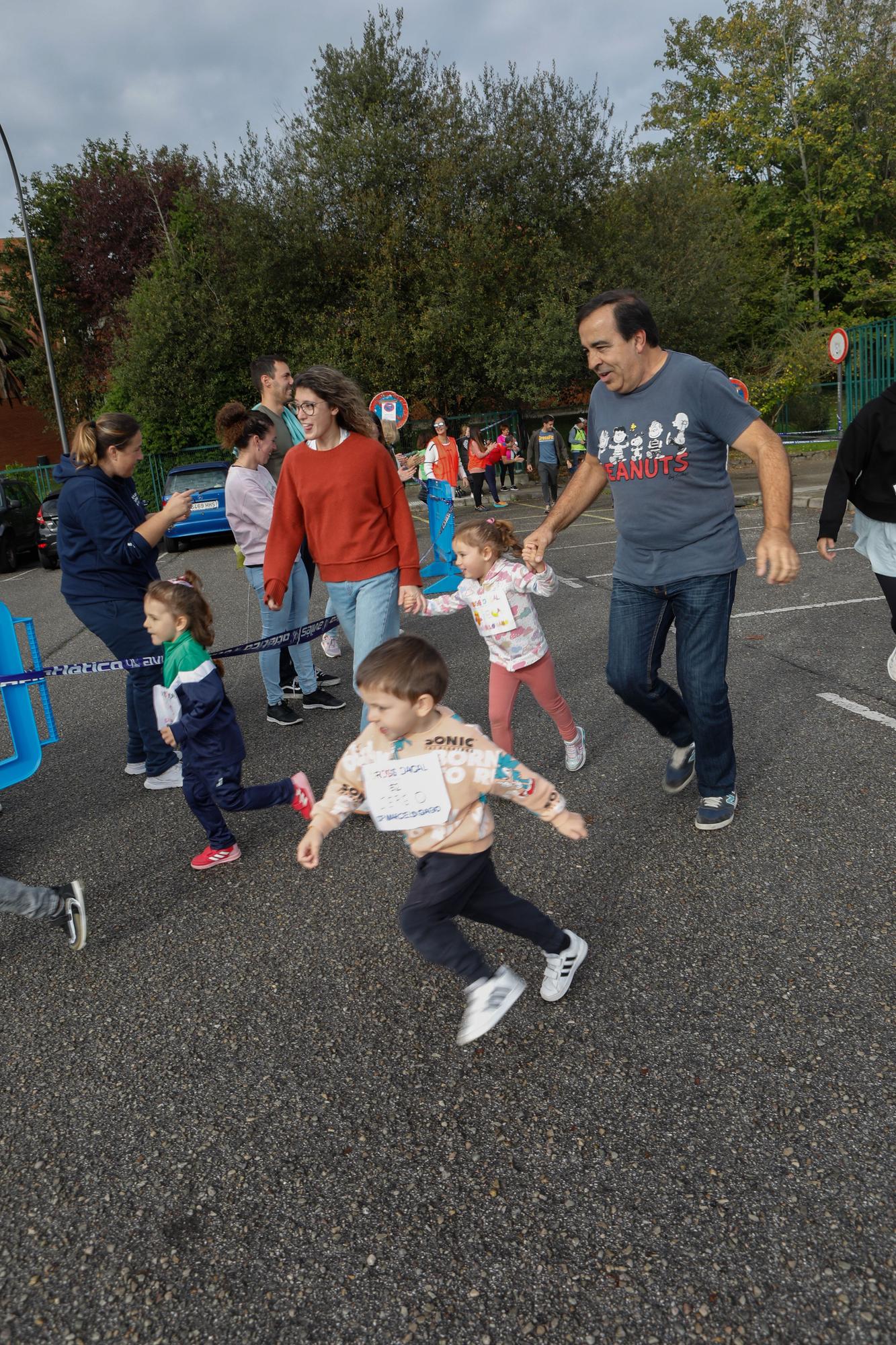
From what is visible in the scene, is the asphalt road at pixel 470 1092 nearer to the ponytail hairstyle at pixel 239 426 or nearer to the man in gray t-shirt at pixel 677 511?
the man in gray t-shirt at pixel 677 511

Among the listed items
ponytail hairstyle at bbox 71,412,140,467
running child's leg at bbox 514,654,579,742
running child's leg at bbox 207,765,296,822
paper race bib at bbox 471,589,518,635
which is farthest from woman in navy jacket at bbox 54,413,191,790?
running child's leg at bbox 514,654,579,742

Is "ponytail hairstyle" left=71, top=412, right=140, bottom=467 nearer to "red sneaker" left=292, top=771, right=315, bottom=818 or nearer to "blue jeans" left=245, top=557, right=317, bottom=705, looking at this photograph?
"blue jeans" left=245, top=557, right=317, bottom=705

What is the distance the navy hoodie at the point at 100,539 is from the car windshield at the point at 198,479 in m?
13.9

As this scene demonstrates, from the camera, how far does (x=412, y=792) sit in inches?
103

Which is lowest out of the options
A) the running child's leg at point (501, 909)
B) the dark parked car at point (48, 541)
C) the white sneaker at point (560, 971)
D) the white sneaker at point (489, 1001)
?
the dark parked car at point (48, 541)

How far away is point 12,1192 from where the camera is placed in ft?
7.85

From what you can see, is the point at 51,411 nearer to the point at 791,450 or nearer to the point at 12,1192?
the point at 791,450

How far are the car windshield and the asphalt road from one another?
14.7m

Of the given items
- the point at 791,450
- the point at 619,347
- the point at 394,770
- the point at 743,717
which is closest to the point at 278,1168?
the point at 394,770

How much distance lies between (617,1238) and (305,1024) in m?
1.22

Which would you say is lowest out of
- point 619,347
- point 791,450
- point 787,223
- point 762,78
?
Result: point 791,450

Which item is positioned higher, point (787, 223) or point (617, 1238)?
point (787, 223)

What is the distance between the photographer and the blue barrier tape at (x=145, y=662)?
412cm

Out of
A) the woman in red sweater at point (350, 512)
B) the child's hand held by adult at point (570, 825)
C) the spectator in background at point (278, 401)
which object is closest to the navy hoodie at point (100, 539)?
the woman in red sweater at point (350, 512)
